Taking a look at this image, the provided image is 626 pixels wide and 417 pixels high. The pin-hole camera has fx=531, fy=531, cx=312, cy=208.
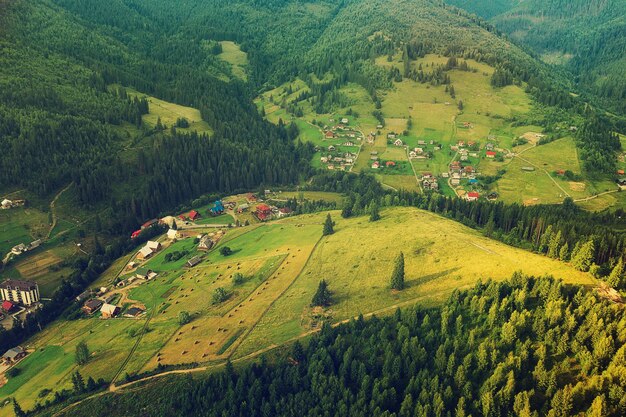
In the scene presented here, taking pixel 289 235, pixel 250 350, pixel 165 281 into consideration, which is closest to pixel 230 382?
pixel 250 350

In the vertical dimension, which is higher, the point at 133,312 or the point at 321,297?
the point at 321,297

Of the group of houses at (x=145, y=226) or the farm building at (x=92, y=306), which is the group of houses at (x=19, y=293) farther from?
the group of houses at (x=145, y=226)

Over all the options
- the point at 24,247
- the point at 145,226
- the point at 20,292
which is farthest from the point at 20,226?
the point at 145,226

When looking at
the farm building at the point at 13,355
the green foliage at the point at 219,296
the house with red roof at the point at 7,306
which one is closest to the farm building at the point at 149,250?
the house with red roof at the point at 7,306

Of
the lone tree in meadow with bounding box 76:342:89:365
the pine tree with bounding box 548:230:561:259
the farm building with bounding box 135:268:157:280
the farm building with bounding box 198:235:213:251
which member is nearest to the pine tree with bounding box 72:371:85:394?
the lone tree in meadow with bounding box 76:342:89:365

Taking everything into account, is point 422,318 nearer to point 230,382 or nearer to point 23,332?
point 230,382

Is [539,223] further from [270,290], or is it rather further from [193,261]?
[193,261]
